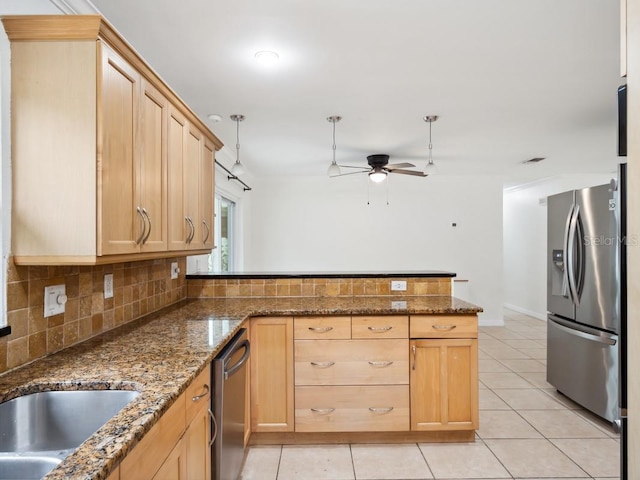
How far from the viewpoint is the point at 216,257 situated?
5129 mm

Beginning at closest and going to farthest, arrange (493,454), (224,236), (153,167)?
(153,167)
(493,454)
(224,236)

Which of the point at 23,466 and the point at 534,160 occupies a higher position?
the point at 534,160

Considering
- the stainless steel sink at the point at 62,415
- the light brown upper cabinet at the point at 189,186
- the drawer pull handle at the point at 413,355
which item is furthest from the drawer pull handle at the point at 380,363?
the stainless steel sink at the point at 62,415

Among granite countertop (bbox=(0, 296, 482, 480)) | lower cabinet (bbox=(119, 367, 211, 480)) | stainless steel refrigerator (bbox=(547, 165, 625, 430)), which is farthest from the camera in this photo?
stainless steel refrigerator (bbox=(547, 165, 625, 430))

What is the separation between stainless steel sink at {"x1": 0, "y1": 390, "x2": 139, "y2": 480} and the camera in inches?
48.2

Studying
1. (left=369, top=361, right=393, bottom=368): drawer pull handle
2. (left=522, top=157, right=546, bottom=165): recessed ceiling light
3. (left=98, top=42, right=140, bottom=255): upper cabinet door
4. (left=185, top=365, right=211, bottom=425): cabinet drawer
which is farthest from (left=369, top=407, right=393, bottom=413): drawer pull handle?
(left=522, top=157, right=546, bottom=165): recessed ceiling light

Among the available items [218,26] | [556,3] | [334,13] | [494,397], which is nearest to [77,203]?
[218,26]

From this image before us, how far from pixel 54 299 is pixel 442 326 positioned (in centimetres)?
209

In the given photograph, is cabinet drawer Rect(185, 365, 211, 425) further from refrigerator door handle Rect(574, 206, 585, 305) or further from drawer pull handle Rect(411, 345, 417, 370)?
refrigerator door handle Rect(574, 206, 585, 305)

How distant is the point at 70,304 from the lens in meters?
1.68

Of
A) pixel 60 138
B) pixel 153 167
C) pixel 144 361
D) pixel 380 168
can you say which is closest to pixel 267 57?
pixel 153 167

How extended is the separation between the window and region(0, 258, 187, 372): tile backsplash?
2.60 metres

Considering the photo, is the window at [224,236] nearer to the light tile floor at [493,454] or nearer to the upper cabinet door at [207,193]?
the upper cabinet door at [207,193]

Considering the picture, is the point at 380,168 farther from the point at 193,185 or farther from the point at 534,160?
the point at 193,185
